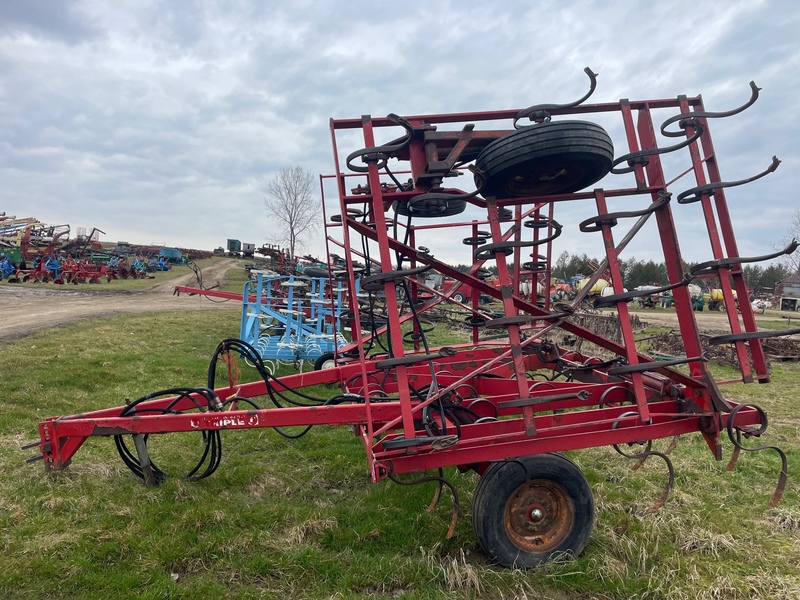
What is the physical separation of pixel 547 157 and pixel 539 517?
2.37m

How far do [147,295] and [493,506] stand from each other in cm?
2328

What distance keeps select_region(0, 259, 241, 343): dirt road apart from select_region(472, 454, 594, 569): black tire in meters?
10.7

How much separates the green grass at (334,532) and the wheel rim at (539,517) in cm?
16

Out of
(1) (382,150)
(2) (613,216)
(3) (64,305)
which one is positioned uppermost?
(3) (64,305)

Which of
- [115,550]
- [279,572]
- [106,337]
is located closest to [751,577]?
[279,572]

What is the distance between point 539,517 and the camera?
3.30m

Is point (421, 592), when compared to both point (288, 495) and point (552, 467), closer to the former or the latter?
point (552, 467)

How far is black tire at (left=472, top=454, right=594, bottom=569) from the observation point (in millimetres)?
3172

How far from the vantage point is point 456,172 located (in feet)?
11.9

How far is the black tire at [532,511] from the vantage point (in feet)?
10.4

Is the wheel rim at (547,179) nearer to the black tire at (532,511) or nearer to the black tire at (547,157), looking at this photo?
the black tire at (547,157)

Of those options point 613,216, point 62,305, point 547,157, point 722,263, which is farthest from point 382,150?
point 62,305

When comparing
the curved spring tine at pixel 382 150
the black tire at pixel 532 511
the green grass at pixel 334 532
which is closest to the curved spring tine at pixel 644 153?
the curved spring tine at pixel 382 150

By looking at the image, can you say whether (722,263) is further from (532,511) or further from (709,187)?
(532,511)
